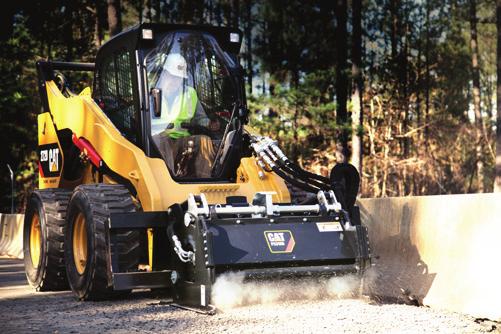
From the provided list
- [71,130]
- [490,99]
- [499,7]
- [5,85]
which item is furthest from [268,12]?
[71,130]

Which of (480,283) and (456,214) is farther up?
(456,214)

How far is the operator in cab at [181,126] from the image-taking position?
1041 cm

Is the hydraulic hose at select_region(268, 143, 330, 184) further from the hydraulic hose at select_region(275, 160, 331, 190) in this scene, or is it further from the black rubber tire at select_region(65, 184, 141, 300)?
the black rubber tire at select_region(65, 184, 141, 300)

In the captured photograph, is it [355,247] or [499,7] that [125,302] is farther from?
[499,7]

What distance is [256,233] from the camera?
875 cm

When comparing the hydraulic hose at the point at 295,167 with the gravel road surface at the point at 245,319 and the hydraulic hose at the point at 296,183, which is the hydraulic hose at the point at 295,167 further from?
the gravel road surface at the point at 245,319

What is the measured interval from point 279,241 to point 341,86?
2084cm

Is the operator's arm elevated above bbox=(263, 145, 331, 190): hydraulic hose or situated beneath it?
elevated above

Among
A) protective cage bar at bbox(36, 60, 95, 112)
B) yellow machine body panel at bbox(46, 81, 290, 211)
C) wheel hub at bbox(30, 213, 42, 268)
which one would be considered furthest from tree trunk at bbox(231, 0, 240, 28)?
yellow machine body panel at bbox(46, 81, 290, 211)

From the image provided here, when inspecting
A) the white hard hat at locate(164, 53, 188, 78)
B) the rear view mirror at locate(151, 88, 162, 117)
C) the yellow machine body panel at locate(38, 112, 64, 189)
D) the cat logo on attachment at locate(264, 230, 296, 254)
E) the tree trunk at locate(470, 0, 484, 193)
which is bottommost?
the cat logo on attachment at locate(264, 230, 296, 254)

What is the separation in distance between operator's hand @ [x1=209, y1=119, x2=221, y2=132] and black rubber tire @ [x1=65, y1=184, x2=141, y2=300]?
60.2 inches

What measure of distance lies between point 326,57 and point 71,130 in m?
27.9

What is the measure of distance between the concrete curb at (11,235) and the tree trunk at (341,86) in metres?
11.0

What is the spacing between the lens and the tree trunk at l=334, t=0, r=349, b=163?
2810 centimetres
